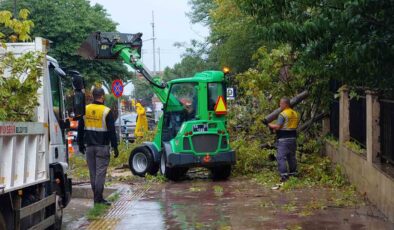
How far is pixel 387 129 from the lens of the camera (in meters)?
9.37

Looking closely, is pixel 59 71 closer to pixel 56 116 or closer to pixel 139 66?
pixel 56 116

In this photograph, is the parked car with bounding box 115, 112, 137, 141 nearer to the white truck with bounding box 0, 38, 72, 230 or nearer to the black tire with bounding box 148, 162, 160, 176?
the black tire with bounding box 148, 162, 160, 176

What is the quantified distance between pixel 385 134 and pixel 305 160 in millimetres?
4862

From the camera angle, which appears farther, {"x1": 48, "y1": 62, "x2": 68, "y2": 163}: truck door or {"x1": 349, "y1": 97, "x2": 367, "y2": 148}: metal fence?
{"x1": 349, "y1": 97, "x2": 367, "y2": 148}: metal fence

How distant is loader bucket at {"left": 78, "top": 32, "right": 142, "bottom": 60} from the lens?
48.8 feet

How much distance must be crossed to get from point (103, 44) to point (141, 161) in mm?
2923

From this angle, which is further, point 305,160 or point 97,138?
point 305,160

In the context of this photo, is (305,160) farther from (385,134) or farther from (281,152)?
(385,134)

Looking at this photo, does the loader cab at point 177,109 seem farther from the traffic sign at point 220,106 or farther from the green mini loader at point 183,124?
the traffic sign at point 220,106

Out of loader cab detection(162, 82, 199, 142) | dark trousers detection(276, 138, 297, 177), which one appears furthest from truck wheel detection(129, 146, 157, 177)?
dark trousers detection(276, 138, 297, 177)

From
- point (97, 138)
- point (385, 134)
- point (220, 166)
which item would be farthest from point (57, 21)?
point (385, 134)

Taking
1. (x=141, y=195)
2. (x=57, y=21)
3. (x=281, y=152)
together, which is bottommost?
(x=141, y=195)

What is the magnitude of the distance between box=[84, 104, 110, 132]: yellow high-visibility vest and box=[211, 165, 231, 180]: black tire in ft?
13.8

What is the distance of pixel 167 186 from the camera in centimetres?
1308
